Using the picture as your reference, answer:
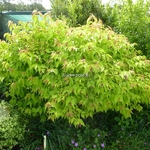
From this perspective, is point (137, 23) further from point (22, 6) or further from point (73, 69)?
point (22, 6)

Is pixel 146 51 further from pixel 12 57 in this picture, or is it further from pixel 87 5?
pixel 12 57

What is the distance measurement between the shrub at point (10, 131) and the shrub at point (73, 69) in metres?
0.41

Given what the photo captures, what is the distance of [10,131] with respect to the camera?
3178 millimetres

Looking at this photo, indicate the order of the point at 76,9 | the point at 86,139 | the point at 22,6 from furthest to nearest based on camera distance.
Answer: the point at 22,6
the point at 76,9
the point at 86,139


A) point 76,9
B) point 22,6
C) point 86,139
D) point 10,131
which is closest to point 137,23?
point 76,9

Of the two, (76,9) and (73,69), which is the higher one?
(76,9)

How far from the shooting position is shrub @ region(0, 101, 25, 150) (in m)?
3.16

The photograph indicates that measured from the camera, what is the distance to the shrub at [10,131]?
3160 mm

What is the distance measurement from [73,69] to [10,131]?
50.5 inches

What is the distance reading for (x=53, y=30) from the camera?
3.01 m

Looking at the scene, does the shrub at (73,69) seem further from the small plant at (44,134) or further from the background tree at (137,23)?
the background tree at (137,23)

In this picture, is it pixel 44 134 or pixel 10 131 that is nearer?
pixel 10 131

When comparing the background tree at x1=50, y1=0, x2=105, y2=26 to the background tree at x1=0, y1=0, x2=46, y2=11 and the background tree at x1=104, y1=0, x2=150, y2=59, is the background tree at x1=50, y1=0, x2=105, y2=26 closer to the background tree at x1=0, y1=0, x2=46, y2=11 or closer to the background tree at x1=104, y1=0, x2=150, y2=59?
the background tree at x1=104, y1=0, x2=150, y2=59

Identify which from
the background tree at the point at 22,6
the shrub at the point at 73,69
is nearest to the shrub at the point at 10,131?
the shrub at the point at 73,69
